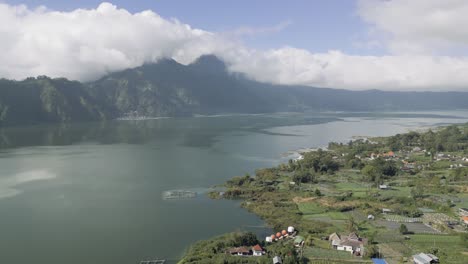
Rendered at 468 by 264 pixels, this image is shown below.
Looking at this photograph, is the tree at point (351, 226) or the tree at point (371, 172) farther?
the tree at point (371, 172)

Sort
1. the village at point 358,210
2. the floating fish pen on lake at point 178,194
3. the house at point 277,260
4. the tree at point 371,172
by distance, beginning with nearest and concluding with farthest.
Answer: the house at point 277,260, the village at point 358,210, the floating fish pen on lake at point 178,194, the tree at point 371,172

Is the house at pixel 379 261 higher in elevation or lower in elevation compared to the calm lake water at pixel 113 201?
lower

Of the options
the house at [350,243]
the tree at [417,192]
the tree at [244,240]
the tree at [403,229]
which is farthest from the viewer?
the tree at [417,192]

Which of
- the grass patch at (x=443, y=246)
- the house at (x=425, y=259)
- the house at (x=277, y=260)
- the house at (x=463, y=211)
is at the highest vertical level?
the house at (x=277, y=260)

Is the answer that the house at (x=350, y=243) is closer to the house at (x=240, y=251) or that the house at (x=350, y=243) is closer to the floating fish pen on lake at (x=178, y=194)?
the house at (x=240, y=251)

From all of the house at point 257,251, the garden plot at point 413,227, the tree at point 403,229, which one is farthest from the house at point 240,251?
the garden plot at point 413,227

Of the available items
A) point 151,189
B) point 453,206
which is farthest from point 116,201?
point 453,206

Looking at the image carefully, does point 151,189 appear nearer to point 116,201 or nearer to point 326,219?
point 116,201

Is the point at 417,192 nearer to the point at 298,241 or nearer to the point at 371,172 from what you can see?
the point at 371,172
